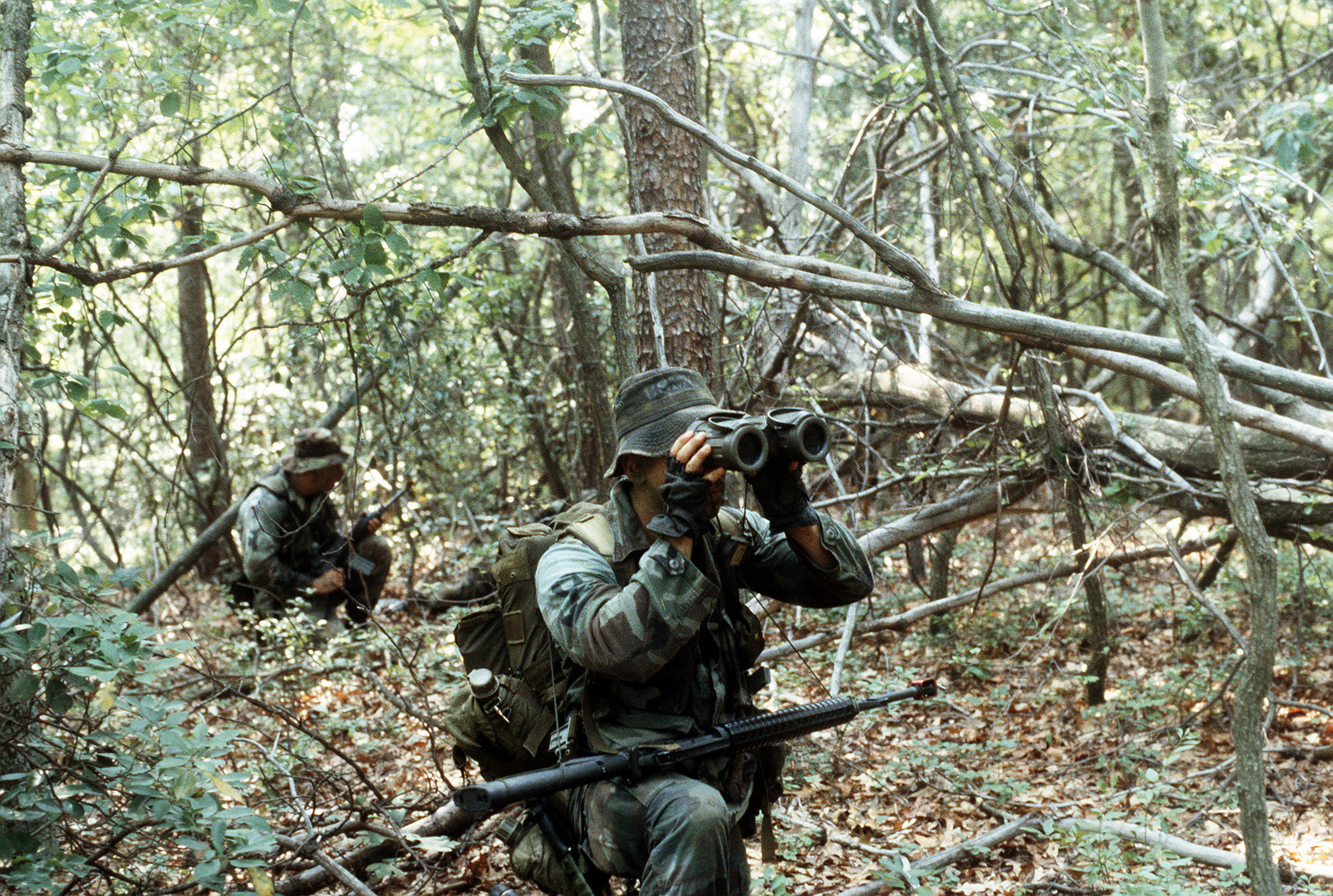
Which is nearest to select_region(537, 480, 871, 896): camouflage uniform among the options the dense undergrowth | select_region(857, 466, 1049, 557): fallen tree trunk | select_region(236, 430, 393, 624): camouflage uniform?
the dense undergrowth

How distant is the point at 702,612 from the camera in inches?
99.3

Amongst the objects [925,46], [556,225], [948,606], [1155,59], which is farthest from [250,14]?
[948,606]

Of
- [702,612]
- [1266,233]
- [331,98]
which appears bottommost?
[702,612]

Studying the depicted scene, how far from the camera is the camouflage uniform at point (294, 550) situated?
696cm

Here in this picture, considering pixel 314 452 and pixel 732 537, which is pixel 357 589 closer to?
pixel 314 452

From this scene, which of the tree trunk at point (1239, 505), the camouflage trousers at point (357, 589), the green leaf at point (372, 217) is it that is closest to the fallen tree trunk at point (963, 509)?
the tree trunk at point (1239, 505)

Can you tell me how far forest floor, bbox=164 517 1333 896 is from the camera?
363 cm

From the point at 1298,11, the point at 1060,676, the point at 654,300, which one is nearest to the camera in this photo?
the point at 654,300

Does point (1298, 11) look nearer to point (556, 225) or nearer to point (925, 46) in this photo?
point (925, 46)

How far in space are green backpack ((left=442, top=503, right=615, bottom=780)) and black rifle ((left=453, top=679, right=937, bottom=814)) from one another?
7.4 inches

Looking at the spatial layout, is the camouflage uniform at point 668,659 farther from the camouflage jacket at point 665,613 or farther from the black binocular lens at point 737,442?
the black binocular lens at point 737,442

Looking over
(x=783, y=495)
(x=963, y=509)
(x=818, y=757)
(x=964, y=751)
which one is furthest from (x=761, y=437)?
(x=963, y=509)

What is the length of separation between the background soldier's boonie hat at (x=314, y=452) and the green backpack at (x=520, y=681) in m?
4.28

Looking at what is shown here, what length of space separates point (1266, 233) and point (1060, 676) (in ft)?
8.59
